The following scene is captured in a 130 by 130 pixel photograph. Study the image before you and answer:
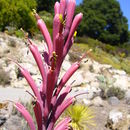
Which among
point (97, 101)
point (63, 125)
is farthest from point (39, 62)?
point (97, 101)

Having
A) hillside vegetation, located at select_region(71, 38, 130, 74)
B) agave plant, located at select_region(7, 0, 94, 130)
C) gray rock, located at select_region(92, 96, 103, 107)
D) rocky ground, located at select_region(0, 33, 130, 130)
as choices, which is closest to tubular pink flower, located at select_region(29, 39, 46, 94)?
agave plant, located at select_region(7, 0, 94, 130)

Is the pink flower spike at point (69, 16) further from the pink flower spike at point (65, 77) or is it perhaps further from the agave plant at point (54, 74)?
the pink flower spike at point (65, 77)

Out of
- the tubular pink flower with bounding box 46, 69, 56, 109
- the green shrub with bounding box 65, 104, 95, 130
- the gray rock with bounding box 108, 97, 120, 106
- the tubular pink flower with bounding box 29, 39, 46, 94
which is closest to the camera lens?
the tubular pink flower with bounding box 46, 69, 56, 109

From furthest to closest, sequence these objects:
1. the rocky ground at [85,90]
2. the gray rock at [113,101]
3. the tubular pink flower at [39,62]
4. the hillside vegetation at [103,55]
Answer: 1. the hillside vegetation at [103,55]
2. the gray rock at [113,101]
3. the rocky ground at [85,90]
4. the tubular pink flower at [39,62]

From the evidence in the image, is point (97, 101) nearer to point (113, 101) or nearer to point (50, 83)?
point (113, 101)

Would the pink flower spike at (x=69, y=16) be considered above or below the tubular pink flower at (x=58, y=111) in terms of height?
above

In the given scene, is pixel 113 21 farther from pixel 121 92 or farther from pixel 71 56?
pixel 121 92

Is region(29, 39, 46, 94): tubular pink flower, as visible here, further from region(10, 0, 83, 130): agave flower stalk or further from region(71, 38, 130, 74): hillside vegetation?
region(71, 38, 130, 74): hillside vegetation

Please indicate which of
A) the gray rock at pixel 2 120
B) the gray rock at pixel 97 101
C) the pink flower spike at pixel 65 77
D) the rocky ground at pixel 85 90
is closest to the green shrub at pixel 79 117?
the rocky ground at pixel 85 90

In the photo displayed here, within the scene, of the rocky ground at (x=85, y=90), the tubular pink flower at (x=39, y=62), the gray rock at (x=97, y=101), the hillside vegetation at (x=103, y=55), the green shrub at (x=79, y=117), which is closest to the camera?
the tubular pink flower at (x=39, y=62)
